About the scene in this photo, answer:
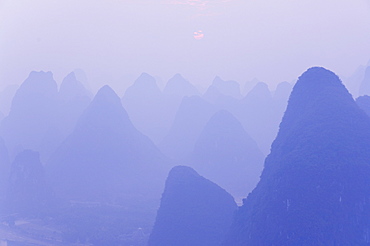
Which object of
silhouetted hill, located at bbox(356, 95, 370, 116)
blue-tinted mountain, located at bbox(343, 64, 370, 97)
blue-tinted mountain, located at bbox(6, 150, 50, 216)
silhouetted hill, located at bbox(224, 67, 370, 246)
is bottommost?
silhouetted hill, located at bbox(224, 67, 370, 246)

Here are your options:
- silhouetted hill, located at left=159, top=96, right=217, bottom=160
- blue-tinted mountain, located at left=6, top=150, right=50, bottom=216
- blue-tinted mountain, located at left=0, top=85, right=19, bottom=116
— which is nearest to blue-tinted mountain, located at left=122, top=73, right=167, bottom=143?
silhouetted hill, located at left=159, top=96, right=217, bottom=160

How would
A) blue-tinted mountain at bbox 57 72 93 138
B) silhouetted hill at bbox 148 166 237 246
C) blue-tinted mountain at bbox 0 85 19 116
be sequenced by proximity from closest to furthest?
silhouetted hill at bbox 148 166 237 246 → blue-tinted mountain at bbox 57 72 93 138 → blue-tinted mountain at bbox 0 85 19 116

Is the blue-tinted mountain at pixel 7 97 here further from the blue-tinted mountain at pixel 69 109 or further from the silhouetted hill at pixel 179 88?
the silhouetted hill at pixel 179 88

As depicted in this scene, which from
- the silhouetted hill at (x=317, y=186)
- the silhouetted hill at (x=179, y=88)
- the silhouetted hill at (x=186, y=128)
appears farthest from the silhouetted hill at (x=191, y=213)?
the silhouetted hill at (x=179, y=88)

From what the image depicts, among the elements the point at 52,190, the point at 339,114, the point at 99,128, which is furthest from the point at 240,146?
the point at 339,114

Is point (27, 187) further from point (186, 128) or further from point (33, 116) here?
point (33, 116)

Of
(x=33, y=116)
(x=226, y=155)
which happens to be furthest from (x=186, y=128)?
(x=33, y=116)

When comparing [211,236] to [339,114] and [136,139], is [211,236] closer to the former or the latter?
[339,114]

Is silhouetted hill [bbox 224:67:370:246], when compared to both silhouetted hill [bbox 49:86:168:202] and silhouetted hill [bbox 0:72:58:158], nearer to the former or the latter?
silhouetted hill [bbox 49:86:168:202]
